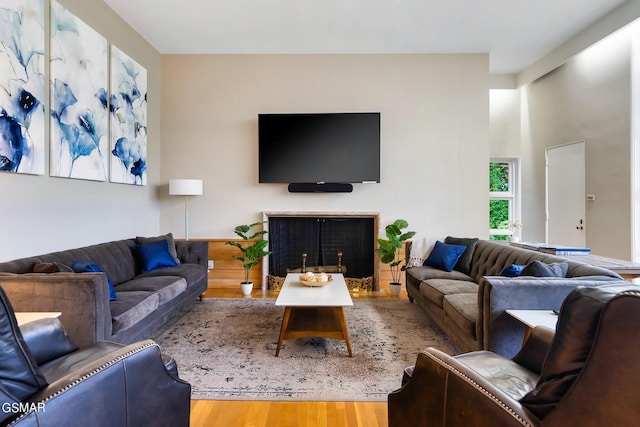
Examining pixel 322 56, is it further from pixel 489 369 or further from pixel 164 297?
pixel 489 369

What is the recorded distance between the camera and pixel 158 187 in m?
4.53

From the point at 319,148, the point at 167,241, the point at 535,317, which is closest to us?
the point at 535,317

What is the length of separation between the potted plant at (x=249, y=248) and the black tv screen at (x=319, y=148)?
74 cm

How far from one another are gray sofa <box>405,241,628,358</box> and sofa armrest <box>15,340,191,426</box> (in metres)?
1.75

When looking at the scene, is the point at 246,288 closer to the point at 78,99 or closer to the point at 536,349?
the point at 78,99

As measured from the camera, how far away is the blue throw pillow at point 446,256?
354 centimetres

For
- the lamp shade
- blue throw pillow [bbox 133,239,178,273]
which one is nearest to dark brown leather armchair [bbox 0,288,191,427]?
blue throw pillow [bbox 133,239,178,273]

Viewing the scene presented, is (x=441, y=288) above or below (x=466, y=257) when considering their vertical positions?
below

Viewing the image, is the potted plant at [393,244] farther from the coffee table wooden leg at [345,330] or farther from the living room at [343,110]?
the coffee table wooden leg at [345,330]

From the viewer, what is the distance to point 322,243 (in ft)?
15.2

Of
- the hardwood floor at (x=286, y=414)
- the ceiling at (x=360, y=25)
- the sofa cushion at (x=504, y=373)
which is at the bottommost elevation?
the hardwood floor at (x=286, y=414)

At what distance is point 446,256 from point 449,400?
2.68m

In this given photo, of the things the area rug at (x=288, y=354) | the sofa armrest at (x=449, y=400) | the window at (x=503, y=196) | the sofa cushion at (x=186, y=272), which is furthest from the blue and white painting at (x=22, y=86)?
the window at (x=503, y=196)

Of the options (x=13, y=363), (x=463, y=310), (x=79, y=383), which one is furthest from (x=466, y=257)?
(x=13, y=363)
